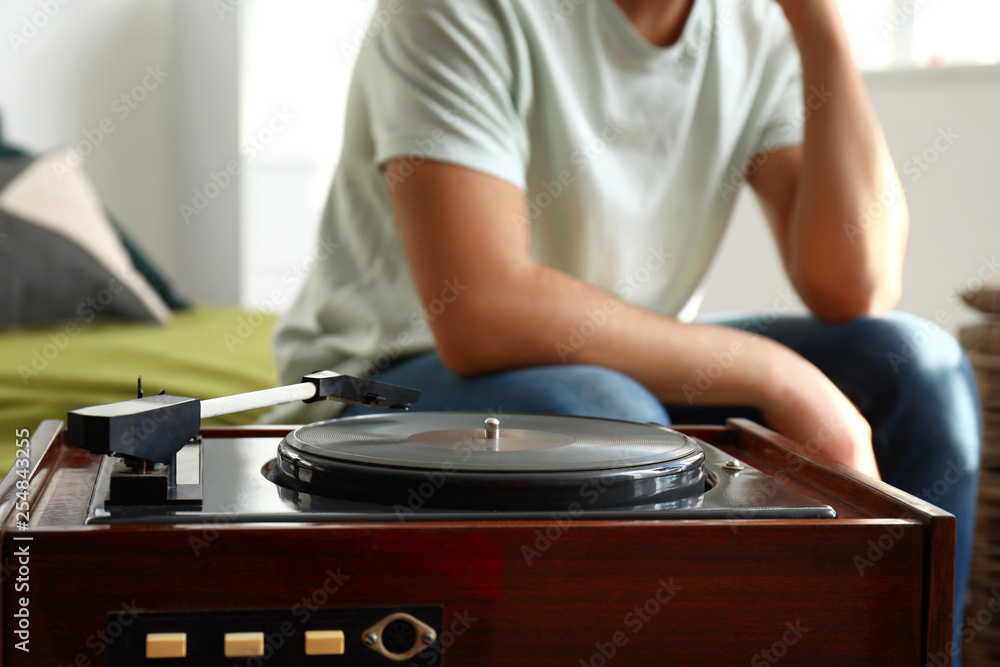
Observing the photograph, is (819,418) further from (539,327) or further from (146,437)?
(146,437)

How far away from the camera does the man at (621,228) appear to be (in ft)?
2.83

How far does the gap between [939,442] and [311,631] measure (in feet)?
2.25

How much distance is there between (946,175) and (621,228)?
145cm

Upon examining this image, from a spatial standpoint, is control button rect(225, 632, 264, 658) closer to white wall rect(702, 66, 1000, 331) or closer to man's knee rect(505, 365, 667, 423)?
man's knee rect(505, 365, 667, 423)

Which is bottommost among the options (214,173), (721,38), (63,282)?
(63,282)

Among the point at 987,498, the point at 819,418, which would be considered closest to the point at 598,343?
the point at 819,418

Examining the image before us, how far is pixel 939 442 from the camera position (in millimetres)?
893

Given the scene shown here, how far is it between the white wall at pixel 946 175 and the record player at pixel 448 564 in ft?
6.33

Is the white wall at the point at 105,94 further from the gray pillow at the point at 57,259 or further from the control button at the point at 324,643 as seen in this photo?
the control button at the point at 324,643

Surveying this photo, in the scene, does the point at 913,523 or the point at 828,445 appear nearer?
the point at 913,523

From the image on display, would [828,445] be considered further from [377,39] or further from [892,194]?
[377,39]

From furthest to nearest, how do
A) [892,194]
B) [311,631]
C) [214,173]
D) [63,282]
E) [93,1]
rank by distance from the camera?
1. [214,173]
2. [93,1]
3. [63,282]
4. [892,194]
5. [311,631]

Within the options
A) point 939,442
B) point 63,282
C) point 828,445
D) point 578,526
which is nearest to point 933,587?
point 578,526

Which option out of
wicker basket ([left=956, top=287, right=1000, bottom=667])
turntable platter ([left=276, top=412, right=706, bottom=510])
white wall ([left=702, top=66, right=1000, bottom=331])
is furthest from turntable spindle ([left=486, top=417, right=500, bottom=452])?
white wall ([left=702, top=66, right=1000, bottom=331])
